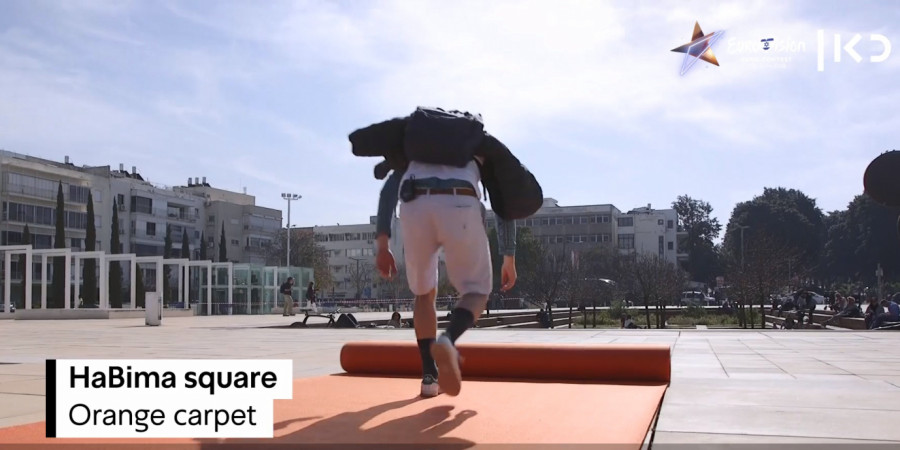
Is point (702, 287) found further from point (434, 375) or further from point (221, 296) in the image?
point (434, 375)

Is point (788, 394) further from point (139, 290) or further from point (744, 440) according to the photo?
point (139, 290)

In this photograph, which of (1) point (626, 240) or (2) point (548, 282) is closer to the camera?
(2) point (548, 282)

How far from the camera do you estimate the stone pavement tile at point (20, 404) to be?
155 inches

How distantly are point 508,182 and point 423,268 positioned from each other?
0.64 m

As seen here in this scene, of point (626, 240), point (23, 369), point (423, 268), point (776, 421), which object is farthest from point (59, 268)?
point (626, 240)

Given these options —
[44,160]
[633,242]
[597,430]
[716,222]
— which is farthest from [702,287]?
[597,430]

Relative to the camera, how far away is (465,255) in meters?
3.82

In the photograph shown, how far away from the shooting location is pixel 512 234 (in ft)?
14.1

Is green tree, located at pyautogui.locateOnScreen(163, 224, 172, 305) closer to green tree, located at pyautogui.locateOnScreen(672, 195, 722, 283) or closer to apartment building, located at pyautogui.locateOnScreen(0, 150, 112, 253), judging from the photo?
apartment building, located at pyautogui.locateOnScreen(0, 150, 112, 253)

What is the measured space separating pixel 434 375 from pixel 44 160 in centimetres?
7721

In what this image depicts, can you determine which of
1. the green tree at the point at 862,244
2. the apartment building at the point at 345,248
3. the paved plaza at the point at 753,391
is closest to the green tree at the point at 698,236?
the green tree at the point at 862,244

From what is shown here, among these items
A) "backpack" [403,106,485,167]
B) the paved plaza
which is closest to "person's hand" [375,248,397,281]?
"backpack" [403,106,485,167]

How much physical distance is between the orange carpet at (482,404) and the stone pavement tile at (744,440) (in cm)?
11

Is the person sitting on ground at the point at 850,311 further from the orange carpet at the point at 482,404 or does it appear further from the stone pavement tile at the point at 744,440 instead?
the stone pavement tile at the point at 744,440
